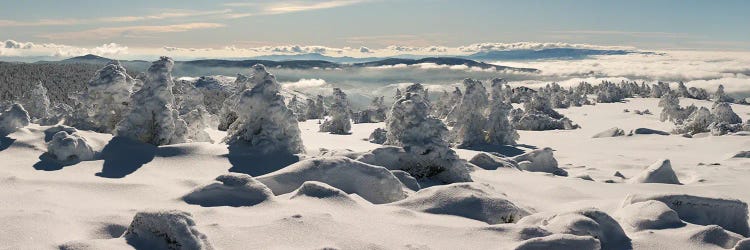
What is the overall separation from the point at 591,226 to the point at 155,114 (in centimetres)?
1147

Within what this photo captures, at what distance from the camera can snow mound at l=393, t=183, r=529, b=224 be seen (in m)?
8.17

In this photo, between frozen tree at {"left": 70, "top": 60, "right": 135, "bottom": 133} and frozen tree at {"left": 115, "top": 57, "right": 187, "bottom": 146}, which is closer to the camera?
frozen tree at {"left": 115, "top": 57, "right": 187, "bottom": 146}

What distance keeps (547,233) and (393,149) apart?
625 cm

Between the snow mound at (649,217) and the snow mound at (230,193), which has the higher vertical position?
the snow mound at (230,193)

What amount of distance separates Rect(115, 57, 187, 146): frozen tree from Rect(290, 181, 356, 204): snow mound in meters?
7.29

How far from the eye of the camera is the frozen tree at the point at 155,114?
1411 centimetres

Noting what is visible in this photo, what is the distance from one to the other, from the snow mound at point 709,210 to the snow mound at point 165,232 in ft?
23.1

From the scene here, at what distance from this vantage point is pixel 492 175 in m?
13.4

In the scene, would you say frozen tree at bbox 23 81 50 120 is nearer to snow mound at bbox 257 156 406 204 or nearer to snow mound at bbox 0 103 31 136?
snow mound at bbox 0 103 31 136

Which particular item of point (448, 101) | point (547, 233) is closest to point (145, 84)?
point (547, 233)

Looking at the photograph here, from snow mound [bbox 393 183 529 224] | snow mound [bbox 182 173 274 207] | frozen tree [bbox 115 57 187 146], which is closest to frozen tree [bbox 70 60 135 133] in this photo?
frozen tree [bbox 115 57 187 146]

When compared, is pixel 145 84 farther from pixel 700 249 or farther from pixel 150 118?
pixel 700 249

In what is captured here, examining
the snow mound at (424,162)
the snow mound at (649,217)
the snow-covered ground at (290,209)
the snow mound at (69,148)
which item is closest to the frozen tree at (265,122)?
the snow-covered ground at (290,209)

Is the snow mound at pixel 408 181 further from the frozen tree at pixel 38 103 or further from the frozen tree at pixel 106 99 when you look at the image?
the frozen tree at pixel 38 103
